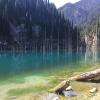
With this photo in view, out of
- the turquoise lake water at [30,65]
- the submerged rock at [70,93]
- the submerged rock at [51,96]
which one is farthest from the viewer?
the turquoise lake water at [30,65]

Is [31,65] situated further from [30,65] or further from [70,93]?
[70,93]

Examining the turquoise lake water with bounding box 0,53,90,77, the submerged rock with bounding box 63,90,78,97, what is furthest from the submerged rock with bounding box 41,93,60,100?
the turquoise lake water with bounding box 0,53,90,77

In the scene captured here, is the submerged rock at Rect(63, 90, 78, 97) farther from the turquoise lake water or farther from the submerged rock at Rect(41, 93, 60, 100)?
the turquoise lake water

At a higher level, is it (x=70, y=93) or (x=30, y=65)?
(x=70, y=93)

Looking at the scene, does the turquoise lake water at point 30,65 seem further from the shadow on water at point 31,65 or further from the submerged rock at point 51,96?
the submerged rock at point 51,96

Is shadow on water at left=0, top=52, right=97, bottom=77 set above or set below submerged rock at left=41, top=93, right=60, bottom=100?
below

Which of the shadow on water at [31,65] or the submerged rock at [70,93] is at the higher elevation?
the submerged rock at [70,93]

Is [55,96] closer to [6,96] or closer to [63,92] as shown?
[63,92]

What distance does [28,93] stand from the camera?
35625 mm

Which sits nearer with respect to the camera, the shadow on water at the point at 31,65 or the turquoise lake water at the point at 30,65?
the shadow on water at the point at 31,65

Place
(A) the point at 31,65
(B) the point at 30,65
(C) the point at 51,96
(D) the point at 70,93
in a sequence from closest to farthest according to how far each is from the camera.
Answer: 1. (C) the point at 51,96
2. (D) the point at 70,93
3. (A) the point at 31,65
4. (B) the point at 30,65

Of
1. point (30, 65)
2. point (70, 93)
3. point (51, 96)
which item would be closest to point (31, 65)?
point (30, 65)

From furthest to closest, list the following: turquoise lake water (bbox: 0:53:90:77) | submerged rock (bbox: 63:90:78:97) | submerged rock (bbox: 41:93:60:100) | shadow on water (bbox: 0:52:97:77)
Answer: turquoise lake water (bbox: 0:53:90:77) < shadow on water (bbox: 0:52:97:77) < submerged rock (bbox: 63:90:78:97) < submerged rock (bbox: 41:93:60:100)

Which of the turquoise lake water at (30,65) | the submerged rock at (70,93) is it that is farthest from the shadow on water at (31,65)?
the submerged rock at (70,93)
